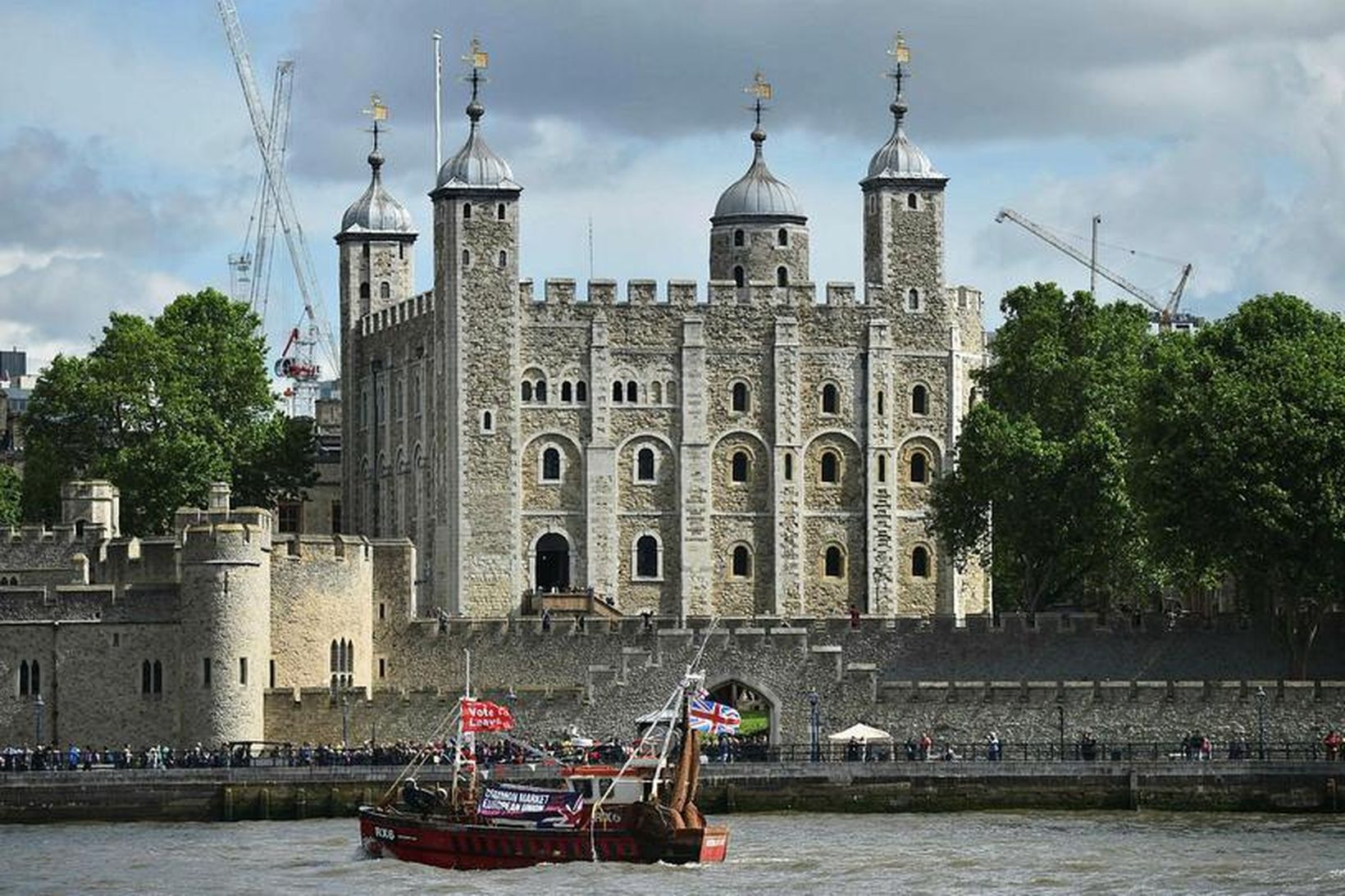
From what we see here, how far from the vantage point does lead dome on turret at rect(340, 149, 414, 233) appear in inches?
5748

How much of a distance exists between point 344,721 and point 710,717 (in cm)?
1675

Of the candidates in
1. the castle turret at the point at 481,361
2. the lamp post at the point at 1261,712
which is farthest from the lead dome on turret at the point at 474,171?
the lamp post at the point at 1261,712

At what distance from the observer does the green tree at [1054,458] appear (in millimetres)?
123062

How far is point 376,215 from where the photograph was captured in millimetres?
146375

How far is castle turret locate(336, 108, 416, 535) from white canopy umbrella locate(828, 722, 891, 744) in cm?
3944

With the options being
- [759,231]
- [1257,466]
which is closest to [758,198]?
[759,231]

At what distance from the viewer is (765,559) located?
136 metres

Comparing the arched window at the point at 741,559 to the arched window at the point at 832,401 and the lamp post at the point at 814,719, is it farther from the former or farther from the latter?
the lamp post at the point at 814,719

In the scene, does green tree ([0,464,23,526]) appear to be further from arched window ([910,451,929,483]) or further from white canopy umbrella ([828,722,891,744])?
white canopy umbrella ([828,722,891,744])

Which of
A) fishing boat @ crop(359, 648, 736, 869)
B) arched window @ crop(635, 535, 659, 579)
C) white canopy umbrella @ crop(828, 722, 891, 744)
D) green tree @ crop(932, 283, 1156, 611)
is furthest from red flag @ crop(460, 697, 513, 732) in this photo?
arched window @ crop(635, 535, 659, 579)

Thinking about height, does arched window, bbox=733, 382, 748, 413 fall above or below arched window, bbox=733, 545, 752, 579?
above

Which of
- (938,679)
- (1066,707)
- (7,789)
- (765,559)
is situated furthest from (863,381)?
(7,789)

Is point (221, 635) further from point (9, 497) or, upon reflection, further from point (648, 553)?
point (9, 497)

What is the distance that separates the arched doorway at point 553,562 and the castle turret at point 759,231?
1123 centimetres
